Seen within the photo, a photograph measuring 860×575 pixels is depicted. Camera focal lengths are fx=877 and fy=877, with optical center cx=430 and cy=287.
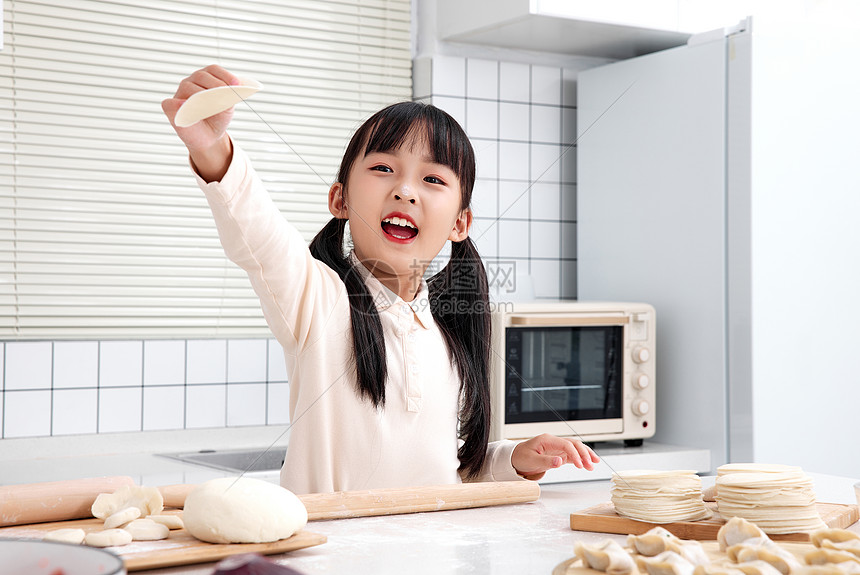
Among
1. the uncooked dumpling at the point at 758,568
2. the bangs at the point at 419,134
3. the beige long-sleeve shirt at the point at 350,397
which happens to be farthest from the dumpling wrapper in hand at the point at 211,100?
the uncooked dumpling at the point at 758,568

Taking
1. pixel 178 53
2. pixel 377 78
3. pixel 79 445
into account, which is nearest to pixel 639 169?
pixel 377 78

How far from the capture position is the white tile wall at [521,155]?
7.41 ft

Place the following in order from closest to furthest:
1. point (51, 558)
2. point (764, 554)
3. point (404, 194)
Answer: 1. point (51, 558)
2. point (764, 554)
3. point (404, 194)

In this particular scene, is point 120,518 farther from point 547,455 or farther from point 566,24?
point 566,24

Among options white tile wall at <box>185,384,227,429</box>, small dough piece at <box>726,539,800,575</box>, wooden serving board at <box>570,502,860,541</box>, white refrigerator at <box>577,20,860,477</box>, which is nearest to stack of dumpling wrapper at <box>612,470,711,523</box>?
wooden serving board at <box>570,502,860,541</box>

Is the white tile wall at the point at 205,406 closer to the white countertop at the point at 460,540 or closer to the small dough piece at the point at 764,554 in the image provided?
the white countertop at the point at 460,540

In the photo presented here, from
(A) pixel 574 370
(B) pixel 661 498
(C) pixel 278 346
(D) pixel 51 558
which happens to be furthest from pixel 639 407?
(D) pixel 51 558

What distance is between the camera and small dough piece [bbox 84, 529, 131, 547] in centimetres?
62

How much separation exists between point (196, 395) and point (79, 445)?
0.27 m

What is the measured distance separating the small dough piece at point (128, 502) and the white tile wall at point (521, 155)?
1.52 m

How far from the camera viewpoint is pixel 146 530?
2.10ft

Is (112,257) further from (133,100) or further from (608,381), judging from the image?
(608,381)

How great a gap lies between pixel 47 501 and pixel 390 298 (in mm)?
465

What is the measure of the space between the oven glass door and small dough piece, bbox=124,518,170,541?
1.29m
